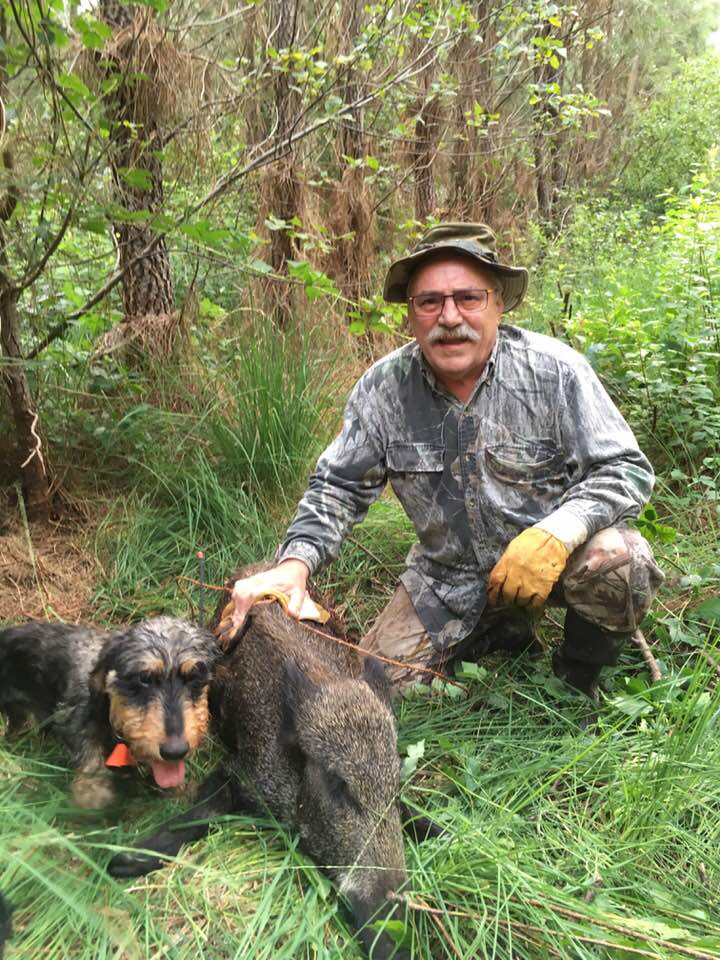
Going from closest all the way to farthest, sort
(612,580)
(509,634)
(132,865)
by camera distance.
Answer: (132,865)
(612,580)
(509,634)

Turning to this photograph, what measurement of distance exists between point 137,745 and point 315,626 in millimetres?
1012

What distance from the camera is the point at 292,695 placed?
9.11 feet

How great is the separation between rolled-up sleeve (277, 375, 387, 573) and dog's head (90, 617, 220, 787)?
844 mm

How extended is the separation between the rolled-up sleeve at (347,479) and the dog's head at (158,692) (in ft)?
2.77

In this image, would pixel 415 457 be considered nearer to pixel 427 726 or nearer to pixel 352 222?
pixel 427 726

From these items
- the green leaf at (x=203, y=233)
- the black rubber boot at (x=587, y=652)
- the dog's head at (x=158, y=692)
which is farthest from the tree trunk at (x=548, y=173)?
the dog's head at (x=158, y=692)

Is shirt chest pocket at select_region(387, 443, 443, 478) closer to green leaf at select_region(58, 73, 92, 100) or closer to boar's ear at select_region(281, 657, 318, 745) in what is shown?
boar's ear at select_region(281, 657, 318, 745)

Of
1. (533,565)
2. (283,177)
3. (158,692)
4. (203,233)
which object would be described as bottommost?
(158,692)

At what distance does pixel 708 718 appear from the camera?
2678 millimetres

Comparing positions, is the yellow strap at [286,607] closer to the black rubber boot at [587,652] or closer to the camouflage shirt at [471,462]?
the camouflage shirt at [471,462]

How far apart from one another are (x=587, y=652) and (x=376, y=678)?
1.10m

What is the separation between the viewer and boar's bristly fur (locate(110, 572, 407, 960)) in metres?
2.34

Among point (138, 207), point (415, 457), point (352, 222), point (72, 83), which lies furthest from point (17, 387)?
point (352, 222)

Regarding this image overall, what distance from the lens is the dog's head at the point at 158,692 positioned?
2574 millimetres
